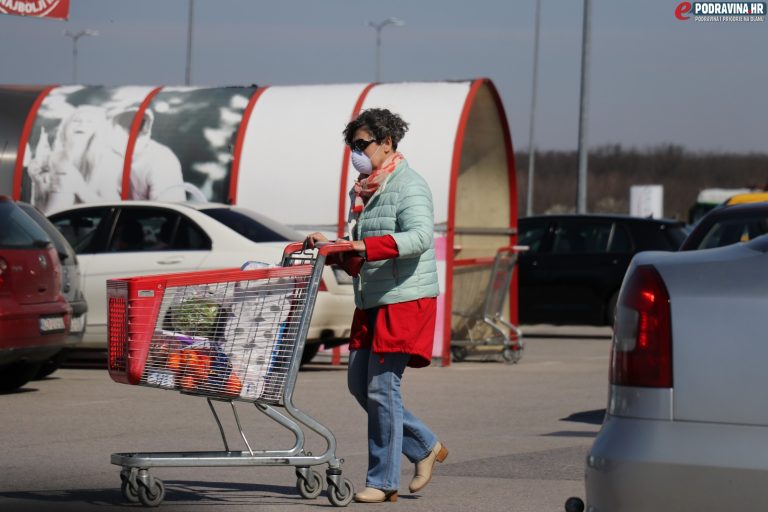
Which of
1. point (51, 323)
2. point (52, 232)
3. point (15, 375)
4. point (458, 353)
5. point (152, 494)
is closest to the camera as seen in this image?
point (152, 494)

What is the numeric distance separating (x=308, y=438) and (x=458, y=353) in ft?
23.8

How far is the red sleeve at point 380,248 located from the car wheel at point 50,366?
6.95 meters

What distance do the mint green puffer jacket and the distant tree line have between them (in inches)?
3844

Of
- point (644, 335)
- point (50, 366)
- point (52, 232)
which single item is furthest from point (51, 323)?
point (644, 335)

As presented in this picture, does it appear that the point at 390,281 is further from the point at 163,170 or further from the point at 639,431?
the point at 163,170

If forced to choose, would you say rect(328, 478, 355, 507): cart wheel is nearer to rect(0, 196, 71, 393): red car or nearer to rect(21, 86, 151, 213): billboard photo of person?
rect(0, 196, 71, 393): red car

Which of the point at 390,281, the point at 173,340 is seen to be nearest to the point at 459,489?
the point at 390,281

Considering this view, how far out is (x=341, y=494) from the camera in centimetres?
662

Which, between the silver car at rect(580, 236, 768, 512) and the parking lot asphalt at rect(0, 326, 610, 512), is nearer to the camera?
the silver car at rect(580, 236, 768, 512)

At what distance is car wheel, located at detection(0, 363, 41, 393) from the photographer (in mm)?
12016

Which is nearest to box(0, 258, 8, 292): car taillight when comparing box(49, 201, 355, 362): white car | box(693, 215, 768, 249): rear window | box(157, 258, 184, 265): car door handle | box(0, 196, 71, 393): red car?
box(0, 196, 71, 393): red car

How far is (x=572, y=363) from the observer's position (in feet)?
54.1

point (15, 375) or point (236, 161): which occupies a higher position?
point (236, 161)

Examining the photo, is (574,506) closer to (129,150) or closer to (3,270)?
(3,270)
